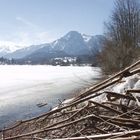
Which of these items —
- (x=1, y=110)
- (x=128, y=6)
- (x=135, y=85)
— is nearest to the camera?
(x=135, y=85)

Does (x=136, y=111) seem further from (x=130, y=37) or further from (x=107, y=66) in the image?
(x=130, y=37)

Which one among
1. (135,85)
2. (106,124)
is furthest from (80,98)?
(135,85)

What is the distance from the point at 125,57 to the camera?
126 feet

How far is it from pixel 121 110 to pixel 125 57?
36.8 metres

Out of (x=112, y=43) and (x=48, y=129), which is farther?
(x=112, y=43)

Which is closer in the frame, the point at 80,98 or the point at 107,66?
the point at 80,98

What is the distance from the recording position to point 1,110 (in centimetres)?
2648

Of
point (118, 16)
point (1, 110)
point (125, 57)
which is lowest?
point (1, 110)

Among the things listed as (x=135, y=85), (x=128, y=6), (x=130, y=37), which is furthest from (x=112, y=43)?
(x=135, y=85)

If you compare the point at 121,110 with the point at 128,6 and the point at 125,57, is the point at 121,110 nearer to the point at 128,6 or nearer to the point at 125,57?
the point at 125,57

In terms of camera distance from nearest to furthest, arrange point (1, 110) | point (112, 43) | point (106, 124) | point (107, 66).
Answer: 1. point (106, 124)
2. point (1, 110)
3. point (107, 66)
4. point (112, 43)

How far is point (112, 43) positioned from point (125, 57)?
1211cm

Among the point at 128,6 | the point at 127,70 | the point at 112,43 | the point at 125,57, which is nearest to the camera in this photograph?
the point at 127,70

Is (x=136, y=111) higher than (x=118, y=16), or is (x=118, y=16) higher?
(x=118, y=16)
